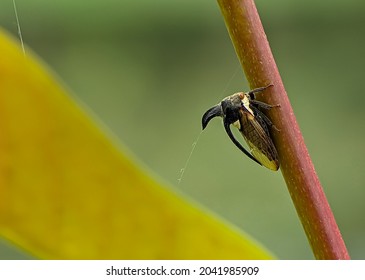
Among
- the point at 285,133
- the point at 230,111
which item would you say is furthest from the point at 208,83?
the point at 285,133

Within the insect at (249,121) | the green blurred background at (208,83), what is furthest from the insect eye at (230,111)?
the green blurred background at (208,83)

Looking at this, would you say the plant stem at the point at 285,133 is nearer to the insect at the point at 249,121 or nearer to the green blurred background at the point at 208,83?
the insect at the point at 249,121

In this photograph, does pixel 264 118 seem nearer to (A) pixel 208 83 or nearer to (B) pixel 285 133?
(B) pixel 285 133

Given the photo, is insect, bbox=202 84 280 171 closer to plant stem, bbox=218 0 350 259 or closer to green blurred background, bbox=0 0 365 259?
plant stem, bbox=218 0 350 259

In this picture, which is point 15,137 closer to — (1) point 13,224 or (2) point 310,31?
(1) point 13,224
